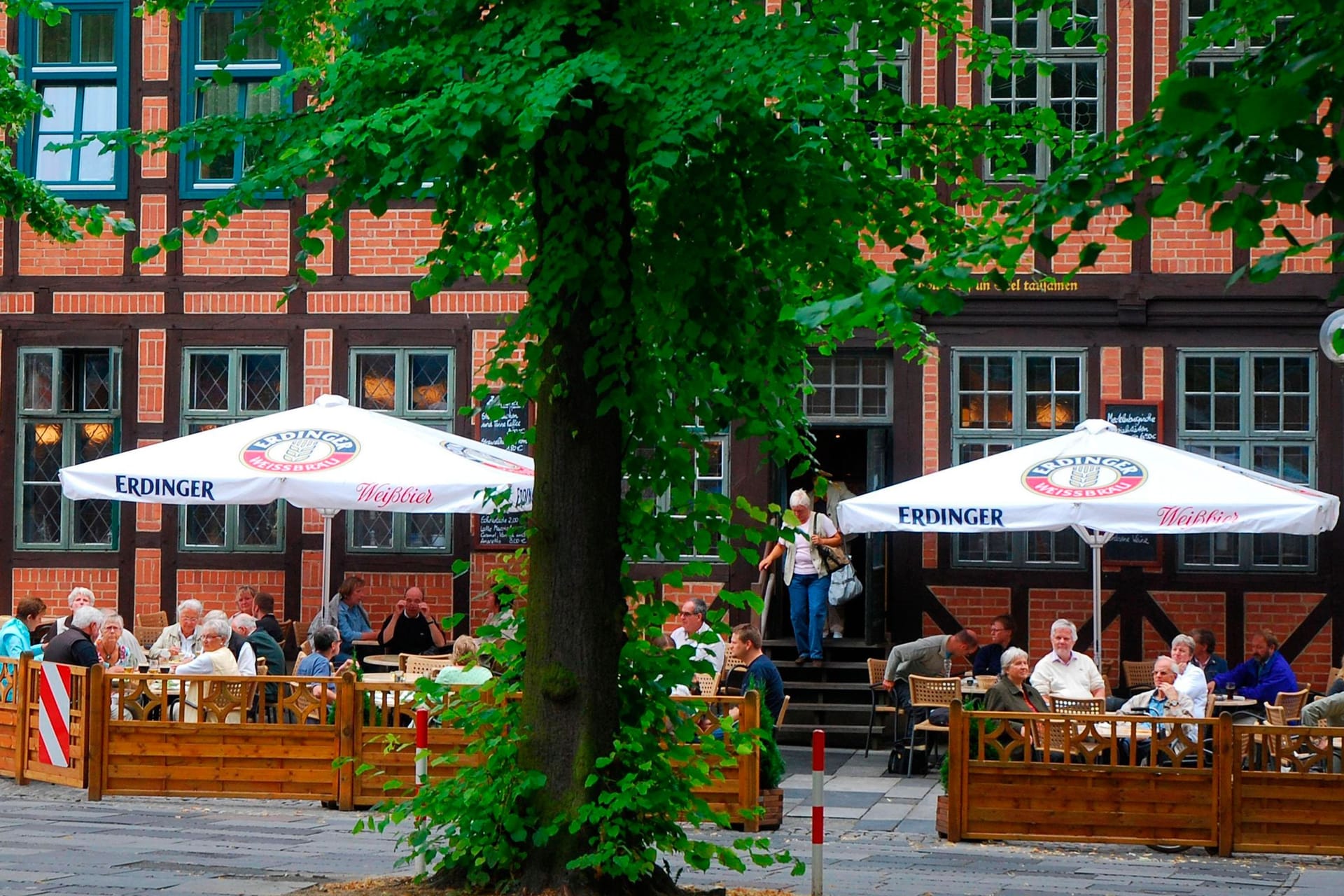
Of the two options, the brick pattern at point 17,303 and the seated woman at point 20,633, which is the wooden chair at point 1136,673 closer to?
the seated woman at point 20,633

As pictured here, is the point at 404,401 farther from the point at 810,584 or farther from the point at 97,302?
the point at 810,584

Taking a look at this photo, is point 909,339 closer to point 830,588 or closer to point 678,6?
point 678,6

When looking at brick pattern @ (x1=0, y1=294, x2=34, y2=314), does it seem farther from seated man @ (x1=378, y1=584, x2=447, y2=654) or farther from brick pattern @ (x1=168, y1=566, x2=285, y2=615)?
seated man @ (x1=378, y1=584, x2=447, y2=654)

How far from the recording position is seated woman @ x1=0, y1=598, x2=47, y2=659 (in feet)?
48.6

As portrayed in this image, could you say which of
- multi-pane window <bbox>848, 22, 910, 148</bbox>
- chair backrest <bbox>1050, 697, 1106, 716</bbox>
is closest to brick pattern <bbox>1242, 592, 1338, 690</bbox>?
chair backrest <bbox>1050, 697, 1106, 716</bbox>

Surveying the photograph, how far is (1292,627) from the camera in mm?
17578

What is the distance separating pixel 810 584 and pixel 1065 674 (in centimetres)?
366

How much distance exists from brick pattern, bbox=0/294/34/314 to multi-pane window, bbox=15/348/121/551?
0.42 metres

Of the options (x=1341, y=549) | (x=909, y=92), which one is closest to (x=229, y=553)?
(x=909, y=92)

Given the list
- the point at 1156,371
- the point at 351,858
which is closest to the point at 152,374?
the point at 351,858

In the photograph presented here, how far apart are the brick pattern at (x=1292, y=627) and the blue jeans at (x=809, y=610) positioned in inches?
159

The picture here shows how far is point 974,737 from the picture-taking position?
11.9 metres

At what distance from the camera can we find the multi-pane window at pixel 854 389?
60.0 feet

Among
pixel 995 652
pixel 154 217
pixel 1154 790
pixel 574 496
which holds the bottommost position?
pixel 1154 790
